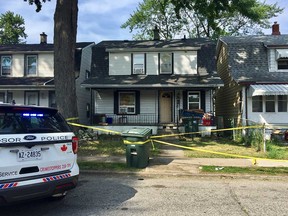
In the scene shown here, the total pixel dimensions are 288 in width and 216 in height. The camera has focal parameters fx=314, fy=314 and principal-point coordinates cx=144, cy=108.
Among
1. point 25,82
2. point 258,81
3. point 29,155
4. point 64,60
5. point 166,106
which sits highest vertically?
point 64,60

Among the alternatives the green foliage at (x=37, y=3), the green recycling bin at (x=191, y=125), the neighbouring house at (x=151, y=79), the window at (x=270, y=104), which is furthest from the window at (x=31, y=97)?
the window at (x=270, y=104)

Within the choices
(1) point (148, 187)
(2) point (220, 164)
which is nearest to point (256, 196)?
(1) point (148, 187)

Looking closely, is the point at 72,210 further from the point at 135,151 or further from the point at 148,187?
the point at 135,151

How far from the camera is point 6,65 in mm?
23406

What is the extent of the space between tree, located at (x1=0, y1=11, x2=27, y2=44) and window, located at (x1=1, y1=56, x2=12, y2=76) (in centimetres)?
2480

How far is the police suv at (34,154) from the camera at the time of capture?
4.45m

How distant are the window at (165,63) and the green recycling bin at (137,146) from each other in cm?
1250

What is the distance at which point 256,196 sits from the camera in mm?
6480

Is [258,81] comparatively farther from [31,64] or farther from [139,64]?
[31,64]

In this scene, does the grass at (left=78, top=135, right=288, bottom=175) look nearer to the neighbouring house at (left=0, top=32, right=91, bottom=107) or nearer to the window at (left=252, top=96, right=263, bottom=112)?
the window at (left=252, top=96, right=263, bottom=112)

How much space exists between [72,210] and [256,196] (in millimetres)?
3709

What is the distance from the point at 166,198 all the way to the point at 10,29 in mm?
47176

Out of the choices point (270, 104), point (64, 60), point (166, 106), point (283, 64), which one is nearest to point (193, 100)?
point (166, 106)

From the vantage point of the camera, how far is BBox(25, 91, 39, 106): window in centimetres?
2262
